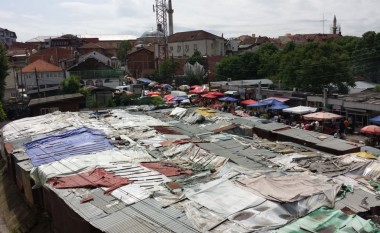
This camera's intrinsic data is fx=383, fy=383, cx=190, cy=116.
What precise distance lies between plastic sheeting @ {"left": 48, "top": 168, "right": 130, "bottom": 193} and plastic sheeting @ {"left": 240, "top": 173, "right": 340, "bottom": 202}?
376 cm

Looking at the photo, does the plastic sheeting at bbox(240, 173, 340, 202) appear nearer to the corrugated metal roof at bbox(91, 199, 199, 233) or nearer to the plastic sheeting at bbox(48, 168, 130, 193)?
the corrugated metal roof at bbox(91, 199, 199, 233)

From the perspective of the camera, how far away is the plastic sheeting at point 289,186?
9352 millimetres

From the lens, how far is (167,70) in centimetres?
6131

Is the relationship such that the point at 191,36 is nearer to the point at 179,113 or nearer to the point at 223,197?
the point at 179,113

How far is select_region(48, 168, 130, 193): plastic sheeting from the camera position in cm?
1145

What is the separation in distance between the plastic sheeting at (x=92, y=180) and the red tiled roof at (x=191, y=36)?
68139 millimetres

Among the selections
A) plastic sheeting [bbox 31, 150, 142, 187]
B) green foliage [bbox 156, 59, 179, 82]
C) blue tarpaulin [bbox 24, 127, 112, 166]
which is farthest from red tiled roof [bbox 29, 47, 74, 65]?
plastic sheeting [bbox 31, 150, 142, 187]

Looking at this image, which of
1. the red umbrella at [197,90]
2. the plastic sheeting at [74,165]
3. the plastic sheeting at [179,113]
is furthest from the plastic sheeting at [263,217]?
the red umbrella at [197,90]

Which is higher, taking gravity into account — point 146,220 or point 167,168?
point 167,168

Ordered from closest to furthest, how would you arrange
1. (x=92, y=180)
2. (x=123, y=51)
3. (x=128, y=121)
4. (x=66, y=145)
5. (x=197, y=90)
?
(x=92, y=180) < (x=66, y=145) < (x=128, y=121) < (x=197, y=90) < (x=123, y=51)

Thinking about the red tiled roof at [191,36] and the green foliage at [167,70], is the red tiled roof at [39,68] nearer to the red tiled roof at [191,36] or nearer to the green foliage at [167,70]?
the green foliage at [167,70]

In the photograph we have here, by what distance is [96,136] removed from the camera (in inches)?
685

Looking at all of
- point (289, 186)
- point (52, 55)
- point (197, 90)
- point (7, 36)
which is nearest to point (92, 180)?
point (289, 186)

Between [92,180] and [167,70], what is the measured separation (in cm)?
5027
